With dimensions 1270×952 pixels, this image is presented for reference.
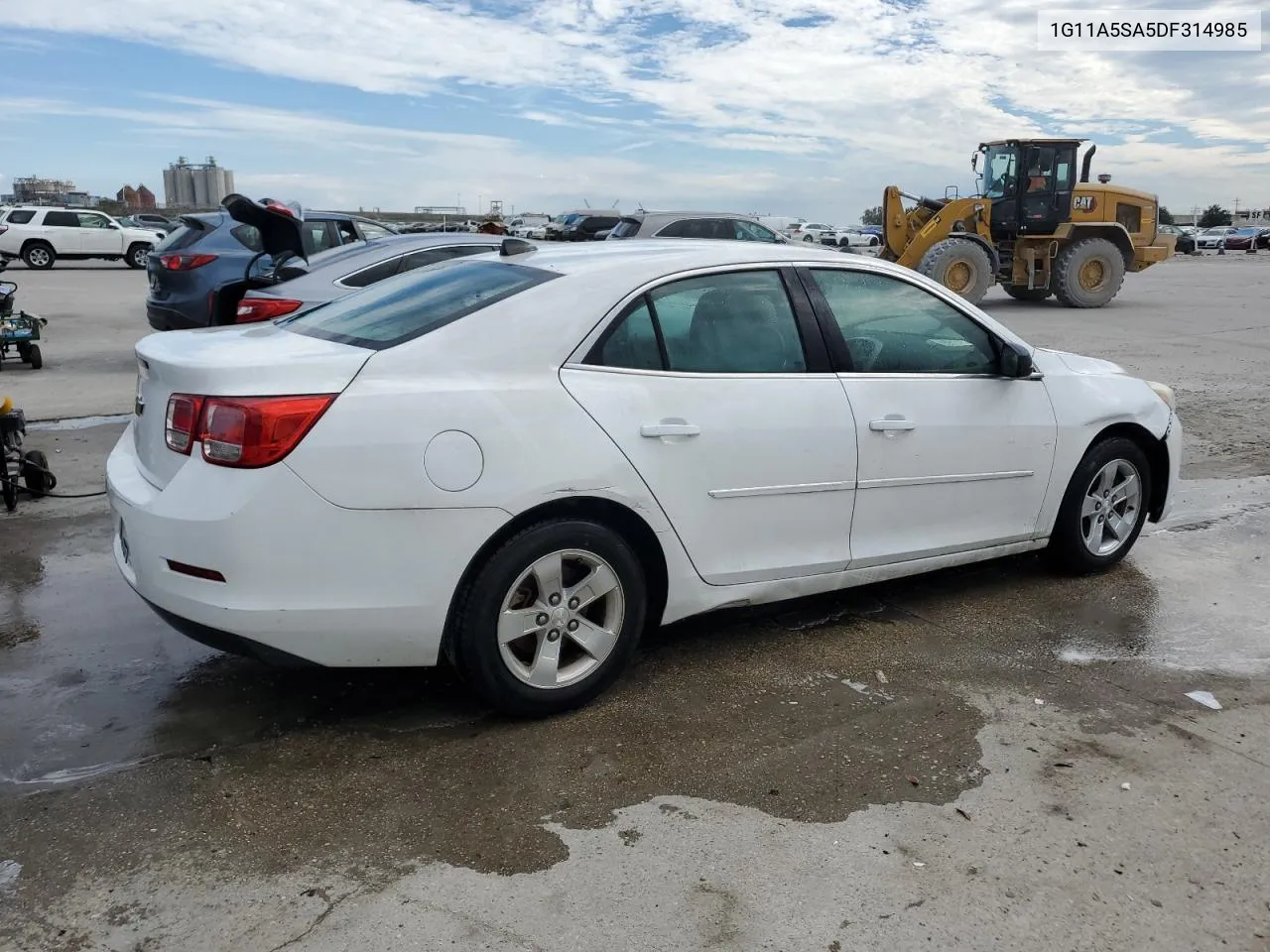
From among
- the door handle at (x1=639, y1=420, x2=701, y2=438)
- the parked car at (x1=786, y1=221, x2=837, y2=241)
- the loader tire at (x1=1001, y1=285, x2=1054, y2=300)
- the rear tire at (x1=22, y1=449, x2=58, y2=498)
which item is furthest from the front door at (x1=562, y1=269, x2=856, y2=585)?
the parked car at (x1=786, y1=221, x2=837, y2=241)

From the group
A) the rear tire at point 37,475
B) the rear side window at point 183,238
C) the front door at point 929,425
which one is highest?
the rear side window at point 183,238

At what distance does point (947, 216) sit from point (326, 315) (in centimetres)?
1739

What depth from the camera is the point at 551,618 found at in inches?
141

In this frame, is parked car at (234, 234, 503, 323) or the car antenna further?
parked car at (234, 234, 503, 323)

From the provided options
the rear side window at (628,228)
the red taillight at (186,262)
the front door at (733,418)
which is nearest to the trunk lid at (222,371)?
the front door at (733,418)

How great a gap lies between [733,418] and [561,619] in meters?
0.94

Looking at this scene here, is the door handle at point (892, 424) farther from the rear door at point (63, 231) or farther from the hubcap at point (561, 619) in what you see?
the rear door at point (63, 231)

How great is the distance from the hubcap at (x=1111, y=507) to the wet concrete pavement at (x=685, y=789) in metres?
0.37

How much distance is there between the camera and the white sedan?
10.6 ft

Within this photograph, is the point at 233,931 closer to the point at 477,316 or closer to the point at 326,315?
the point at 477,316

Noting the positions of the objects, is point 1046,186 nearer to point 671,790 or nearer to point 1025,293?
point 1025,293

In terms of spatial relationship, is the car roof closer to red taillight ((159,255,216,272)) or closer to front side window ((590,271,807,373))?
red taillight ((159,255,216,272))

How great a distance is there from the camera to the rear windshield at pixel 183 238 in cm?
1160

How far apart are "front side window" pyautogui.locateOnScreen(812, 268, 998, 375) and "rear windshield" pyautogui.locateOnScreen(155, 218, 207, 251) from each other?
9.13 m
